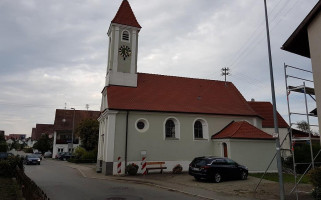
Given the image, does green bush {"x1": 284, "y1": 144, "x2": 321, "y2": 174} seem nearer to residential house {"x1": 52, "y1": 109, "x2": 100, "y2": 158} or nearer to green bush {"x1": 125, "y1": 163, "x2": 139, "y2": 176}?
green bush {"x1": 125, "y1": 163, "x2": 139, "y2": 176}

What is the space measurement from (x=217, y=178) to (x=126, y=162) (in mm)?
8132

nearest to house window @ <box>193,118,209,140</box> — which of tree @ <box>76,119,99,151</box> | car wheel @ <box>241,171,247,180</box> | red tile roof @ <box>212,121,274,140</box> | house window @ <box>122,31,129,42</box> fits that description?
red tile roof @ <box>212,121,274,140</box>

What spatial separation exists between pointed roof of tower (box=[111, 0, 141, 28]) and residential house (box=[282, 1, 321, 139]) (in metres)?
17.5

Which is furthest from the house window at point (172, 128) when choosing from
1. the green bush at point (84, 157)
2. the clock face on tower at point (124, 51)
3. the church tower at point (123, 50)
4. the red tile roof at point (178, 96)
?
the green bush at point (84, 157)

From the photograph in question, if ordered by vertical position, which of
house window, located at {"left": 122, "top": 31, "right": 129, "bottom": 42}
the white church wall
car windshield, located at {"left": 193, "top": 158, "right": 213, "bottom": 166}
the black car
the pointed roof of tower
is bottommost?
the black car

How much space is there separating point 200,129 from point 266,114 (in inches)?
528

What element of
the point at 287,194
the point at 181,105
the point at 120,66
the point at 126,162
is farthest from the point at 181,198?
the point at 120,66

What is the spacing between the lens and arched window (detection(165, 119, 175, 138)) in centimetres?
2447

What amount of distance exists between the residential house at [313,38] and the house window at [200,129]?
13986 millimetres

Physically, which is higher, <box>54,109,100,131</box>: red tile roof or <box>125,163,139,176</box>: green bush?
<box>54,109,100,131</box>: red tile roof

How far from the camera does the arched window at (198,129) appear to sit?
83.5ft

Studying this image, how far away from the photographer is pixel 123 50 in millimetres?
26000

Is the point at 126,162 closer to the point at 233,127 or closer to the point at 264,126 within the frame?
the point at 233,127

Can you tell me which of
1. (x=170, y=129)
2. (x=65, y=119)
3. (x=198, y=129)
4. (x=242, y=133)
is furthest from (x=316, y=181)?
(x=65, y=119)
